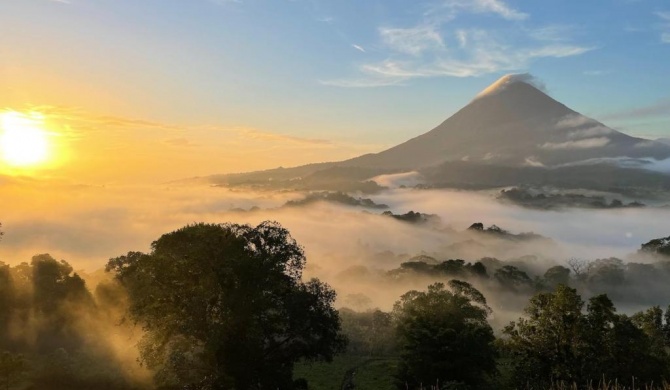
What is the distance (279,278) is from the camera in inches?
1283

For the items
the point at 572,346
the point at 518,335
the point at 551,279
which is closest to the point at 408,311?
the point at 518,335

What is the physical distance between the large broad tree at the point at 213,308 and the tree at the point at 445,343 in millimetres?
16332

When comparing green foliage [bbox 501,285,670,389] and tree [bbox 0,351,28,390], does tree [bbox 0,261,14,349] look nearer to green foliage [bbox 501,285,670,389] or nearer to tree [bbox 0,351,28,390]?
tree [bbox 0,351,28,390]

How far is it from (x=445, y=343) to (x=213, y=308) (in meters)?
23.1

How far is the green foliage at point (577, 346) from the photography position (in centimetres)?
3844

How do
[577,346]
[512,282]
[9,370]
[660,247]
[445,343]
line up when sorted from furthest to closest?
[660,247], [512,282], [9,370], [445,343], [577,346]

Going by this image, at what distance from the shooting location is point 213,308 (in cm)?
3073

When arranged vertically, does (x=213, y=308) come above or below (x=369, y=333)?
above

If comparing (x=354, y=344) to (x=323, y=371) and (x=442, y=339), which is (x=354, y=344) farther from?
(x=442, y=339)

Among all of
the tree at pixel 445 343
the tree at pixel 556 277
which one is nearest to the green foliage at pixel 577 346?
the tree at pixel 445 343

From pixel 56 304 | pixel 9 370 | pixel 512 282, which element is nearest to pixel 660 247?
pixel 512 282

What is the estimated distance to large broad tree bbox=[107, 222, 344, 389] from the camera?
97.5 feet

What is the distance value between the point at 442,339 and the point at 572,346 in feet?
34.6

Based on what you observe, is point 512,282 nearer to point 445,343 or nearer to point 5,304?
point 445,343
